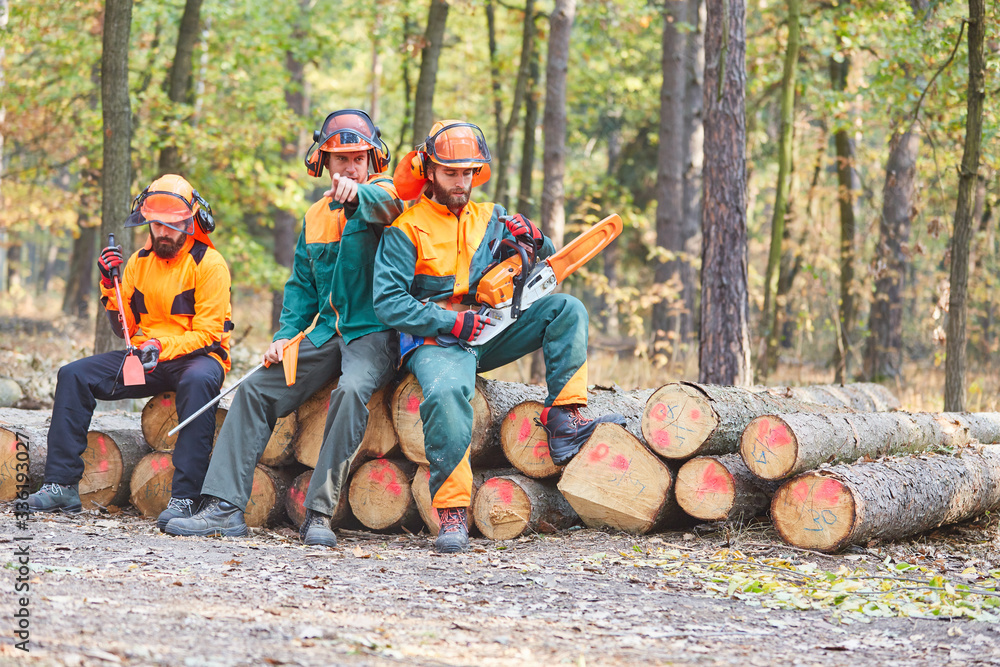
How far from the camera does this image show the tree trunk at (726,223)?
7.74 metres

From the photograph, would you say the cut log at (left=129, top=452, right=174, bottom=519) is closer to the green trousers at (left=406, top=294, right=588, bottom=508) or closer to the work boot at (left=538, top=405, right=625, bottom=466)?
the green trousers at (left=406, top=294, right=588, bottom=508)

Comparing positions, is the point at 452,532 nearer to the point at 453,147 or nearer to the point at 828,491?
the point at 828,491

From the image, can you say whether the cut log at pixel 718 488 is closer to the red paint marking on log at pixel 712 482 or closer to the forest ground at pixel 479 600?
the red paint marking on log at pixel 712 482

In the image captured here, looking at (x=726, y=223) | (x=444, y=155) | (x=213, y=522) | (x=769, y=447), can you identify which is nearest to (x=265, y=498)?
(x=213, y=522)

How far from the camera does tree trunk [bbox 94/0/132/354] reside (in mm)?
7344

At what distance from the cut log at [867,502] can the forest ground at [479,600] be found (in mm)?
113

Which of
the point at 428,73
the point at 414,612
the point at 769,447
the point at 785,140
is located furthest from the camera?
the point at 428,73

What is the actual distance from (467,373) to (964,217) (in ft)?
15.2

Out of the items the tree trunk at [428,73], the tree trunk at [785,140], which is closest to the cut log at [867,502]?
the tree trunk at [785,140]

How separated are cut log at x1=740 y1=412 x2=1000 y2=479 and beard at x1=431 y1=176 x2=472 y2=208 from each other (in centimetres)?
192

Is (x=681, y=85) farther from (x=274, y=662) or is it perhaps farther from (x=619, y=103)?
(x=274, y=662)

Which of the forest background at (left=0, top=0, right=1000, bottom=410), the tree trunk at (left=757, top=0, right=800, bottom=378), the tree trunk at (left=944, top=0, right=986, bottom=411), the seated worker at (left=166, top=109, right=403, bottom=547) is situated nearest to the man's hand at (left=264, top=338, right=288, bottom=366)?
the seated worker at (left=166, top=109, right=403, bottom=547)

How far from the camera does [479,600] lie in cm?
355

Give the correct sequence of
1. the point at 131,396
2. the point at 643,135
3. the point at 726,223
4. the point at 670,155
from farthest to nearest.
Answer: the point at 643,135, the point at 670,155, the point at 726,223, the point at 131,396
